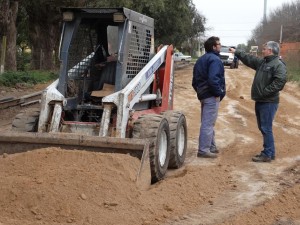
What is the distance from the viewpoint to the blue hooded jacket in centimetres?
898

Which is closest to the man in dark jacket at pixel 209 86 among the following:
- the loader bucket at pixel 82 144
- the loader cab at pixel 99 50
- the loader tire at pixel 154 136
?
the loader cab at pixel 99 50

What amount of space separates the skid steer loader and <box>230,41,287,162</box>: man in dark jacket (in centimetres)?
148

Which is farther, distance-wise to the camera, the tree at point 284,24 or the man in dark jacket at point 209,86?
the tree at point 284,24

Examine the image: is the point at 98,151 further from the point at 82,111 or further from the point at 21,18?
the point at 21,18

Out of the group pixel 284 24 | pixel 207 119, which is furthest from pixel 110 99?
pixel 284 24

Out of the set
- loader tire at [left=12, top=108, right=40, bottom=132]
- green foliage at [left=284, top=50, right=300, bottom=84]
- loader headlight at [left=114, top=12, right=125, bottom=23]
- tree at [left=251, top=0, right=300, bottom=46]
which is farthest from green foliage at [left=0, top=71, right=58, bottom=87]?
tree at [left=251, top=0, right=300, bottom=46]

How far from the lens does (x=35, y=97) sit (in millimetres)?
15664

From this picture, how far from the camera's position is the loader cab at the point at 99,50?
7.89 meters

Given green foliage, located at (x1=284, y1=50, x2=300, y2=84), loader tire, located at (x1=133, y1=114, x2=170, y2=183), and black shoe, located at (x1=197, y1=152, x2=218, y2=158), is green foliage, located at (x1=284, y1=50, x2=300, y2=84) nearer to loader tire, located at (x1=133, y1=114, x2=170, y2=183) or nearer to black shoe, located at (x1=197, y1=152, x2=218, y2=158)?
black shoe, located at (x1=197, y1=152, x2=218, y2=158)

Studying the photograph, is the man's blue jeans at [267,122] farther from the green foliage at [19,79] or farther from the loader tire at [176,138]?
the green foliage at [19,79]

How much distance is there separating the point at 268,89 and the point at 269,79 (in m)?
0.20

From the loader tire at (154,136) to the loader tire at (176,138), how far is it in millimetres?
416

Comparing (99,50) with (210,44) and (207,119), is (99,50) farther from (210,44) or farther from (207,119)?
(207,119)

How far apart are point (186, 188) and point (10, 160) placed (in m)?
2.23
